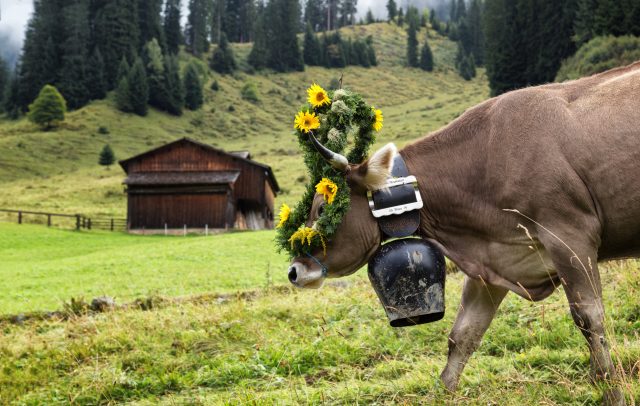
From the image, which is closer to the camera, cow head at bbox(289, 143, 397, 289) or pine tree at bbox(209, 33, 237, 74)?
cow head at bbox(289, 143, 397, 289)

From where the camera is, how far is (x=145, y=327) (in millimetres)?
9312

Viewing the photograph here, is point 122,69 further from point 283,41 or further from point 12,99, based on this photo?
point 283,41

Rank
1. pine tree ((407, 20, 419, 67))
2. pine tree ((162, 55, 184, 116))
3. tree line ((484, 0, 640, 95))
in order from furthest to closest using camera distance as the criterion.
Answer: pine tree ((407, 20, 419, 67)) → pine tree ((162, 55, 184, 116)) → tree line ((484, 0, 640, 95))

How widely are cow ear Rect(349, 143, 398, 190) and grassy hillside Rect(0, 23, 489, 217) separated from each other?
49.0 metres

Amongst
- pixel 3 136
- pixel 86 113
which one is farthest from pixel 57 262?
pixel 86 113

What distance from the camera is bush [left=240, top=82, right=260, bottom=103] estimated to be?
119688 millimetres

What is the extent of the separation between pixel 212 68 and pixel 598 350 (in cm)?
13518

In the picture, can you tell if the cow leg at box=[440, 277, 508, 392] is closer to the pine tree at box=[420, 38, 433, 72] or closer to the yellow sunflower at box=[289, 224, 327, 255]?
the yellow sunflower at box=[289, 224, 327, 255]

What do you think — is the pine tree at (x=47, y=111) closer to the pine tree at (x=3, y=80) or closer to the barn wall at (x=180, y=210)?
Answer: the pine tree at (x=3, y=80)

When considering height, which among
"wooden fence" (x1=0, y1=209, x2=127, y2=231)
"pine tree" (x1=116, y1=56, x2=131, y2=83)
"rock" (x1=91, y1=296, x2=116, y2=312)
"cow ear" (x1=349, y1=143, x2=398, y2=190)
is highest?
"pine tree" (x1=116, y1=56, x2=131, y2=83)

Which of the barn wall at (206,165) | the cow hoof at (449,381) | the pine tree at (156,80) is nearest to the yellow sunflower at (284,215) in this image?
the cow hoof at (449,381)

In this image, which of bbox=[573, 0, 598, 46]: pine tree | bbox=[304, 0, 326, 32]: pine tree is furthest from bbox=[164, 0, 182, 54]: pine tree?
bbox=[573, 0, 598, 46]: pine tree

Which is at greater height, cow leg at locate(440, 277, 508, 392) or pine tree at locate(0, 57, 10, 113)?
pine tree at locate(0, 57, 10, 113)

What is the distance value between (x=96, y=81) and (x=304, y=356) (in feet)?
371
